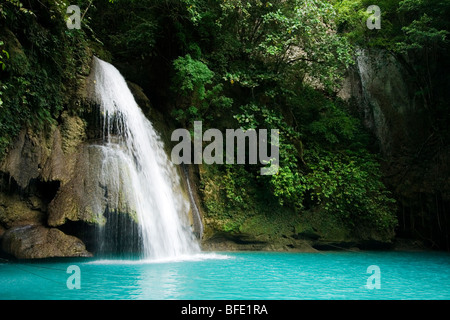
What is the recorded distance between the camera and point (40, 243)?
629 cm

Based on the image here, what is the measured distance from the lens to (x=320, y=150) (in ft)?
39.7

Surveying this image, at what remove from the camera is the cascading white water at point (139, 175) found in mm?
7320

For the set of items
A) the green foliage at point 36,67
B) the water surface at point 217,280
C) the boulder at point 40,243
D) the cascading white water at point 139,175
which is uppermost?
the green foliage at point 36,67

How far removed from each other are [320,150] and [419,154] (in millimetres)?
3427

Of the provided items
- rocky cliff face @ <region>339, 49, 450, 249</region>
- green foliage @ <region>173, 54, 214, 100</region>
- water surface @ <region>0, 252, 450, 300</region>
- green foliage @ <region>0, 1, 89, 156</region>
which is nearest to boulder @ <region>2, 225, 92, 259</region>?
water surface @ <region>0, 252, 450, 300</region>

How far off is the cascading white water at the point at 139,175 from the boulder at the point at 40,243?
0.95m

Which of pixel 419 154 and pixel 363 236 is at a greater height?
pixel 419 154

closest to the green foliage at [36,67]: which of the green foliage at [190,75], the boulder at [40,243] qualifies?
the boulder at [40,243]

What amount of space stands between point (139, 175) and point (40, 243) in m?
2.45

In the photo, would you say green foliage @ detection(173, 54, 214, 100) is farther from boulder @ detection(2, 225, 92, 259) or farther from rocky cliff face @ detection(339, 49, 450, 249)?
rocky cliff face @ detection(339, 49, 450, 249)

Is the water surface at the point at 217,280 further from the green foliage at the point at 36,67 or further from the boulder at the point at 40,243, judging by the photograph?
the green foliage at the point at 36,67

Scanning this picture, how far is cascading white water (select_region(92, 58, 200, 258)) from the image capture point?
7320 mm
